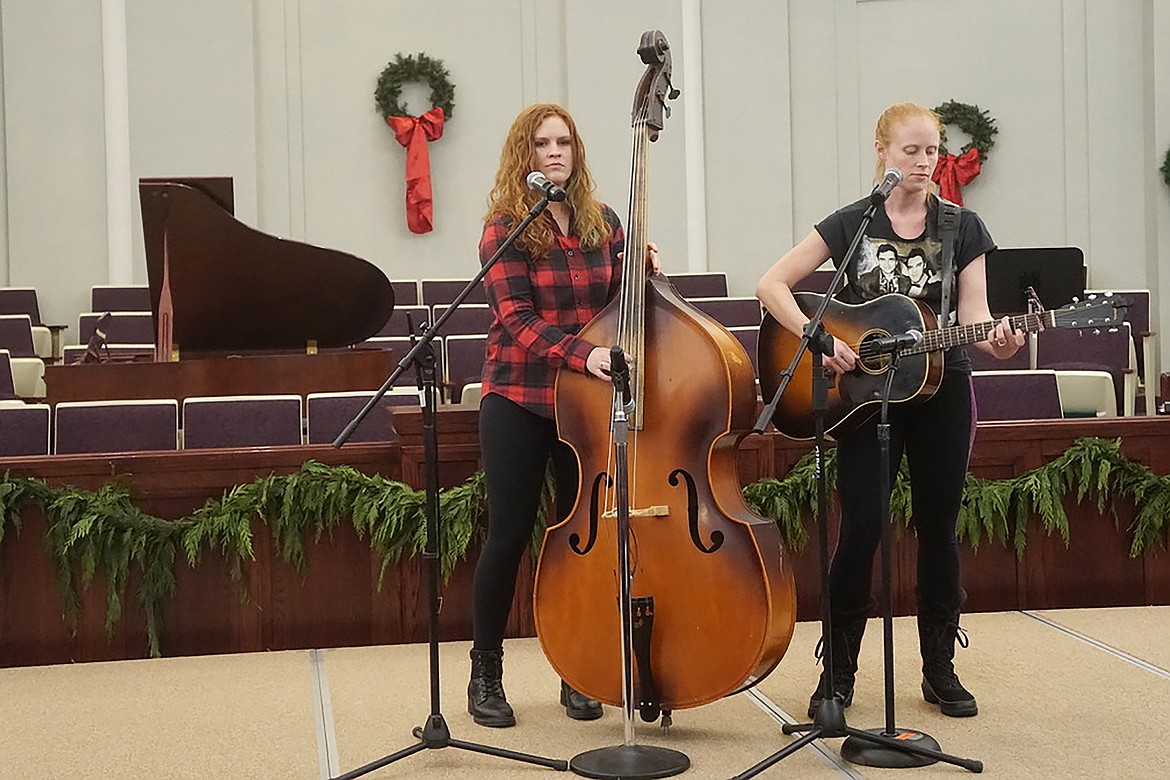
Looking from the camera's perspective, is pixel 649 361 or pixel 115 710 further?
pixel 115 710

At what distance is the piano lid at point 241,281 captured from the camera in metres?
6.89

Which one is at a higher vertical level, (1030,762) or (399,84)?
(399,84)

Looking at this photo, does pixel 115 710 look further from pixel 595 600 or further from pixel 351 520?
pixel 595 600

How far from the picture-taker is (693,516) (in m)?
3.13

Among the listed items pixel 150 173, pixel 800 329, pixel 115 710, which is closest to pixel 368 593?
pixel 115 710

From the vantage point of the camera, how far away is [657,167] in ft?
36.1

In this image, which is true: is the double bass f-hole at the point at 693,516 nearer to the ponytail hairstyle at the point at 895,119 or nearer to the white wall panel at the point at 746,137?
the ponytail hairstyle at the point at 895,119

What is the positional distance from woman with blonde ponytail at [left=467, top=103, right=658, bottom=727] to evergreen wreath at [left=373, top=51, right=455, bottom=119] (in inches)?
302

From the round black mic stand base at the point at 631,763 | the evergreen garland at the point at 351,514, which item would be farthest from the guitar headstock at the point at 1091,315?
the evergreen garland at the point at 351,514

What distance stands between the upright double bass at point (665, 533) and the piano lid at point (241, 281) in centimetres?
416

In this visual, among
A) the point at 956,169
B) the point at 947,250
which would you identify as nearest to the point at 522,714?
the point at 947,250

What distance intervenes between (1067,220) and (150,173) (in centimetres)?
759

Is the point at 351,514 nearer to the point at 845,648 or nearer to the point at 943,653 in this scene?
the point at 845,648

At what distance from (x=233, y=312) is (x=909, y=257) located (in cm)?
475
